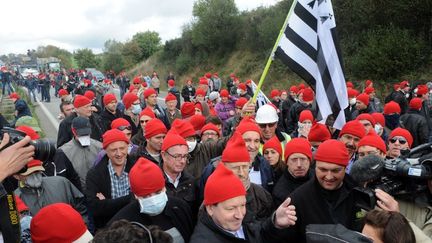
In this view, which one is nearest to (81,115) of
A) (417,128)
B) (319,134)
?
(319,134)

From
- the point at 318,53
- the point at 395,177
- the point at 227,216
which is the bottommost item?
the point at 227,216

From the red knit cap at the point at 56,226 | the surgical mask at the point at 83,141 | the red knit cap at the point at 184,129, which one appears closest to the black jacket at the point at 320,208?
the red knit cap at the point at 56,226

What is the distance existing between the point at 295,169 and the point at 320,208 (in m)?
0.91

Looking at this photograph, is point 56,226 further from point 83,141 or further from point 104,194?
point 83,141

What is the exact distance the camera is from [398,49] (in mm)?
19062

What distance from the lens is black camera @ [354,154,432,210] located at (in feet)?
8.72

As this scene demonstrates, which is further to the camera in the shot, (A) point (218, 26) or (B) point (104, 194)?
(A) point (218, 26)

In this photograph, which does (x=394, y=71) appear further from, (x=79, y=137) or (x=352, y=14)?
(x=79, y=137)

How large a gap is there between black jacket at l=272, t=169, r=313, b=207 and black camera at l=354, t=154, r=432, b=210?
1.02m

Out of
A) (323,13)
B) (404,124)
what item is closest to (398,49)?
(404,124)

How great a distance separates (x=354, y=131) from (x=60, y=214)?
360 cm

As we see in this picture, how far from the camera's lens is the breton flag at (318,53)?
17.3 ft

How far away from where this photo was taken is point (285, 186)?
13.2 feet

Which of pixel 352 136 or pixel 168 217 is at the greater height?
pixel 352 136
